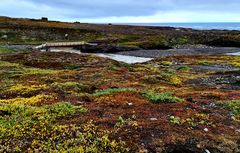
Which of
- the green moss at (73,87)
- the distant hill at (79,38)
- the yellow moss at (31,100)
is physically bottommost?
the distant hill at (79,38)

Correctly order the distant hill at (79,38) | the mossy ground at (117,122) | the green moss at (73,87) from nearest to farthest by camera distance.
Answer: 1. the mossy ground at (117,122)
2. the green moss at (73,87)
3. the distant hill at (79,38)

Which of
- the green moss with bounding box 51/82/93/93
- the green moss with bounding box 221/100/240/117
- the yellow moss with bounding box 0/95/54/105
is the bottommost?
the green moss with bounding box 51/82/93/93

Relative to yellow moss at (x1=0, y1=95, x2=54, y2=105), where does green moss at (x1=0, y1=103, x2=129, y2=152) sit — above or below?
above

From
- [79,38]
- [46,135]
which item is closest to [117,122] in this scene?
[46,135]

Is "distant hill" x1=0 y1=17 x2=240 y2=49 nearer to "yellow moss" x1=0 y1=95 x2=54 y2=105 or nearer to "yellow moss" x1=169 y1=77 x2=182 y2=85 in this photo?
"yellow moss" x1=169 y1=77 x2=182 y2=85

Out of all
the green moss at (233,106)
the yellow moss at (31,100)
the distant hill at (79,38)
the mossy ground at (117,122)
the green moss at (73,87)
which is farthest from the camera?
the distant hill at (79,38)

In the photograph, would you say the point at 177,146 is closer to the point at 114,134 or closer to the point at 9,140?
the point at 114,134

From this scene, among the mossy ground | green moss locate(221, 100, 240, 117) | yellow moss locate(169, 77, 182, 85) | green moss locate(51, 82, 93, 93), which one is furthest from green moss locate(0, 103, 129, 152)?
yellow moss locate(169, 77, 182, 85)

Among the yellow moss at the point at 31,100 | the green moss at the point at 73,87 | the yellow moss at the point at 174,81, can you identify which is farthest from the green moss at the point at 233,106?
the yellow moss at the point at 174,81

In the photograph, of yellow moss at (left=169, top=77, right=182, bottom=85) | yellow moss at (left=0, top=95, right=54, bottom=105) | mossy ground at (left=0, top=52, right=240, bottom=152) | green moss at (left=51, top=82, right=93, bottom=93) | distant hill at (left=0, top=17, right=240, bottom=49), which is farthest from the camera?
distant hill at (left=0, top=17, right=240, bottom=49)

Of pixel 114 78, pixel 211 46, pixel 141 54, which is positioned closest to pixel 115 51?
pixel 141 54

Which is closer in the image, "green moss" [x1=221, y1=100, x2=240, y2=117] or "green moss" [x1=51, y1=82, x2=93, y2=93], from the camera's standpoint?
"green moss" [x1=221, y1=100, x2=240, y2=117]

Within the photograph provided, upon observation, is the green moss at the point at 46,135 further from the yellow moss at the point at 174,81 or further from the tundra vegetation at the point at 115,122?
the yellow moss at the point at 174,81

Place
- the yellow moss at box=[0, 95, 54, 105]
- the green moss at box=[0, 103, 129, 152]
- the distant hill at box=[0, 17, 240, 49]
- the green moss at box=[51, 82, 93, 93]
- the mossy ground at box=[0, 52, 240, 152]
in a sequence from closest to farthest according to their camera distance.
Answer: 1. the green moss at box=[0, 103, 129, 152]
2. the mossy ground at box=[0, 52, 240, 152]
3. the yellow moss at box=[0, 95, 54, 105]
4. the green moss at box=[51, 82, 93, 93]
5. the distant hill at box=[0, 17, 240, 49]
